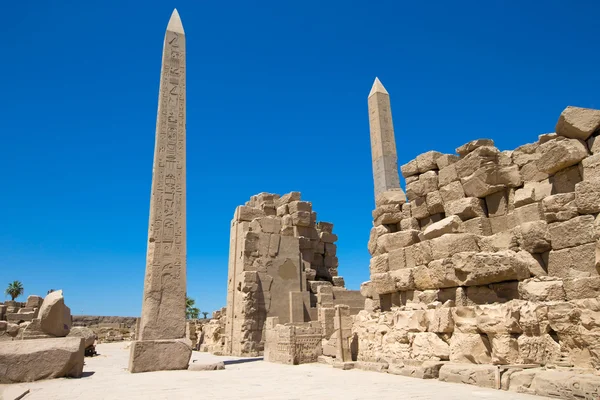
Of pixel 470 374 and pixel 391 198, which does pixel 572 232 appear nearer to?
pixel 470 374

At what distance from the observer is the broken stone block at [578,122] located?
197 inches

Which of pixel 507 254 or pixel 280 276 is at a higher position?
pixel 280 276

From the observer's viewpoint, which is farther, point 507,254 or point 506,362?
point 507,254

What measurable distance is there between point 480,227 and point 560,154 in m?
1.57

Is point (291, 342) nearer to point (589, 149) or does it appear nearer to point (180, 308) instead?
point (180, 308)

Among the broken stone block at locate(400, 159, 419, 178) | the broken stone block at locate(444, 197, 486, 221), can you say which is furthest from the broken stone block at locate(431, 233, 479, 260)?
the broken stone block at locate(400, 159, 419, 178)

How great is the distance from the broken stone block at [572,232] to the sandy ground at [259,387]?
179cm

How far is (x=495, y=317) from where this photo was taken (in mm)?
5211

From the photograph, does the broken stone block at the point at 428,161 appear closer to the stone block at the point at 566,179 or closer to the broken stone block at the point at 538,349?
the stone block at the point at 566,179

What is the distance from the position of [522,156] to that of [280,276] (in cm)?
790

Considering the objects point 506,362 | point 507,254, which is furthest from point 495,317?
point 507,254

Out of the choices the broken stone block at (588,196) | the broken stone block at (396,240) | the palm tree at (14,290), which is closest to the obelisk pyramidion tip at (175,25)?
the broken stone block at (396,240)

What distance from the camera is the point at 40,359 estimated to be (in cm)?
660

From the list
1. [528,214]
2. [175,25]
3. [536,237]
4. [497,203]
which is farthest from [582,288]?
[175,25]
